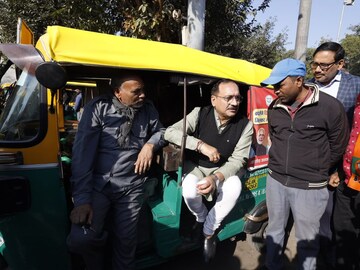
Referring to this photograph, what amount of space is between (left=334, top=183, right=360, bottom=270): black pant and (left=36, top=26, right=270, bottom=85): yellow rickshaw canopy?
4.70ft

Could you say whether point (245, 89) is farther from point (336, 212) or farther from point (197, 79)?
point (336, 212)

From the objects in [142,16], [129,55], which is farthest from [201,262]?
[142,16]

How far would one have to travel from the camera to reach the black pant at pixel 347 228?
256cm

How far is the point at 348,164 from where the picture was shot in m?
2.31

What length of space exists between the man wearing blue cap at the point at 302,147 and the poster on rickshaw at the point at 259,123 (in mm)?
246

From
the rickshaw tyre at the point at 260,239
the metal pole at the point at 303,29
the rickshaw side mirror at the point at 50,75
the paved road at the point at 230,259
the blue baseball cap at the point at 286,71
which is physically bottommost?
the paved road at the point at 230,259

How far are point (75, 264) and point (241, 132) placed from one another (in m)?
1.94

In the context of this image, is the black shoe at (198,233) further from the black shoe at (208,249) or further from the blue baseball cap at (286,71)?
the blue baseball cap at (286,71)

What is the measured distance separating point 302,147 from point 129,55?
1622 millimetres

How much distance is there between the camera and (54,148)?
6.56 ft

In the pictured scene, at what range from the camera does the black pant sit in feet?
8.39

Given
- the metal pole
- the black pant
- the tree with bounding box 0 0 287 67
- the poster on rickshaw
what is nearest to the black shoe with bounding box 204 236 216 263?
the poster on rickshaw

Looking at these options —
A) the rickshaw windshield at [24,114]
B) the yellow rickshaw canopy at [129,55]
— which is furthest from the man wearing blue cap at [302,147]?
the rickshaw windshield at [24,114]

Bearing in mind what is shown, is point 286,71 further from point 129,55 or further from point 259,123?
point 129,55
